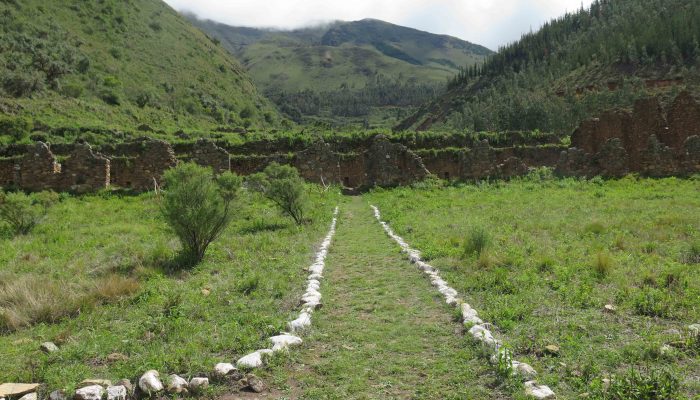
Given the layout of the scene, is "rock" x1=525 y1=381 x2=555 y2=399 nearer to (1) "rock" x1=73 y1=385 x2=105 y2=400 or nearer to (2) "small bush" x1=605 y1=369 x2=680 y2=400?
(2) "small bush" x1=605 y1=369 x2=680 y2=400

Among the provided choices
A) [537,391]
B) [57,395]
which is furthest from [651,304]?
[57,395]

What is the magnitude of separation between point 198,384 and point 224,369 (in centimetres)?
34

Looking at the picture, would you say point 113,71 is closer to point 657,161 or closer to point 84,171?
point 84,171

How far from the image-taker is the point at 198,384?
14.5ft

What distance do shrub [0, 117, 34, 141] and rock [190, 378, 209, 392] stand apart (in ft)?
136

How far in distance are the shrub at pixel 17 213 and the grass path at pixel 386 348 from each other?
1166 cm

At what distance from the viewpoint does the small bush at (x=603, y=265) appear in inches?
305

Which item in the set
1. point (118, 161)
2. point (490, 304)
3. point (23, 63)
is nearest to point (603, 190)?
point (490, 304)

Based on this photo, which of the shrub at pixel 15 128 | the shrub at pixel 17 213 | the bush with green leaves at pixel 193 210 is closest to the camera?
the bush with green leaves at pixel 193 210

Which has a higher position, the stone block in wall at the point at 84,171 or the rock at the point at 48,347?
the stone block in wall at the point at 84,171

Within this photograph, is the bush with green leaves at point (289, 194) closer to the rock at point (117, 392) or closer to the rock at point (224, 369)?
the rock at point (224, 369)

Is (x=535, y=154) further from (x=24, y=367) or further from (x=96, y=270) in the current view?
(x=24, y=367)

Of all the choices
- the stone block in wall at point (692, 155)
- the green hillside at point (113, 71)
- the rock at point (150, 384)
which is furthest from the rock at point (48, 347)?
the green hillside at point (113, 71)

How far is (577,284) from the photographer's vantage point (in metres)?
7.35
